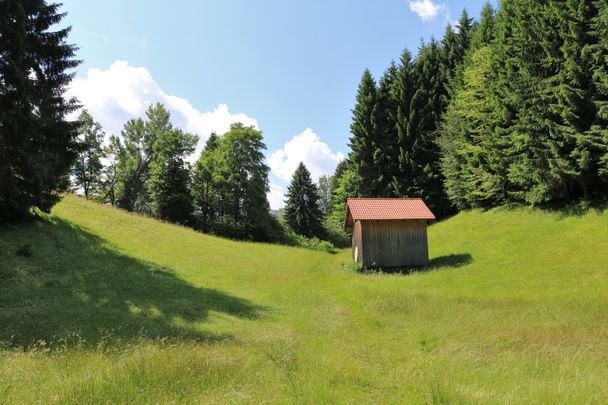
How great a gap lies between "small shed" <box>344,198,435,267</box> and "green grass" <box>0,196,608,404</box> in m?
2.25

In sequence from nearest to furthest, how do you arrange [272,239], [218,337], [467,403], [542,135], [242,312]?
1. [467,403]
2. [218,337]
3. [242,312]
4. [542,135]
5. [272,239]

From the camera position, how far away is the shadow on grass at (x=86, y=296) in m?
9.75

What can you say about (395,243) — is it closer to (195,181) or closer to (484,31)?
(484,31)

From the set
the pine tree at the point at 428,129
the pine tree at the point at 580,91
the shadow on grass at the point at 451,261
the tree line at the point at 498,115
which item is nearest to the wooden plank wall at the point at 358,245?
the shadow on grass at the point at 451,261

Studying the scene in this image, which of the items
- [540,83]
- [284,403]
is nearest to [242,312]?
[284,403]

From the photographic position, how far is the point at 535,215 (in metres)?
29.3

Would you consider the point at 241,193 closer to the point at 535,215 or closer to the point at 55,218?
the point at 55,218

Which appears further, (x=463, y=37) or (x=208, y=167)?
(x=208, y=167)

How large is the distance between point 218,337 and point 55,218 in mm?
17708

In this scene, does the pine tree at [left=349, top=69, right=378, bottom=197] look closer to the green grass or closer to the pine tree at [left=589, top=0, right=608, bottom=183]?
the green grass

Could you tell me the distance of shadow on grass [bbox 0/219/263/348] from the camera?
9.75 metres

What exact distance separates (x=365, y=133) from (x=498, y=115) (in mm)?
21364

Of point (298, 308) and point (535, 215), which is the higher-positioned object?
point (535, 215)

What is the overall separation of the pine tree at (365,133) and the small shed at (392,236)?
24.2 meters
